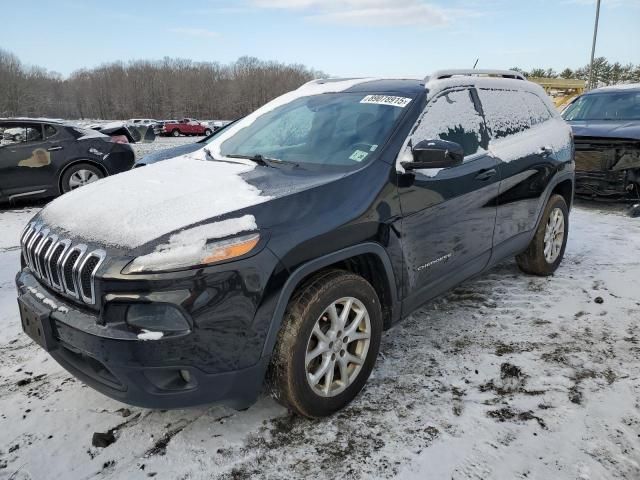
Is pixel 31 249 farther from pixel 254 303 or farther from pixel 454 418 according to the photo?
pixel 454 418

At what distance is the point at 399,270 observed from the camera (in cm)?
285

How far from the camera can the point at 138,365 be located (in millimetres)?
2064

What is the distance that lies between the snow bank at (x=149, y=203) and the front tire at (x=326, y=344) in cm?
55

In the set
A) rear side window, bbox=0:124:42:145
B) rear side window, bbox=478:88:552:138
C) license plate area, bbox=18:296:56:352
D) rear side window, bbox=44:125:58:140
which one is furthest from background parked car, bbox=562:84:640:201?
rear side window, bbox=0:124:42:145

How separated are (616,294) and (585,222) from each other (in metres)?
2.74

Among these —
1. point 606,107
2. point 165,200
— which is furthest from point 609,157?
point 165,200

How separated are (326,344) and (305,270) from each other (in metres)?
0.44

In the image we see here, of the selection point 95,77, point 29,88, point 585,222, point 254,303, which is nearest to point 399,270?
point 254,303

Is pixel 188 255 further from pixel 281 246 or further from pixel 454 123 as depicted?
pixel 454 123

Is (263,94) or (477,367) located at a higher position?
(263,94)

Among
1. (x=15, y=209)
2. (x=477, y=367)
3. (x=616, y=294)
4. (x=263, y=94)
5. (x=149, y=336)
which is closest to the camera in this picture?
(x=149, y=336)

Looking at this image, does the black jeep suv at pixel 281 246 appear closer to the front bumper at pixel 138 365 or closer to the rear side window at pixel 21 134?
the front bumper at pixel 138 365

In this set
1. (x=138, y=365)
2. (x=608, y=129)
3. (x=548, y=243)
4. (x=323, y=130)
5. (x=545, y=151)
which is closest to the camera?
(x=138, y=365)

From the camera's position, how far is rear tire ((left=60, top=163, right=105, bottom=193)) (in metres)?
7.93
